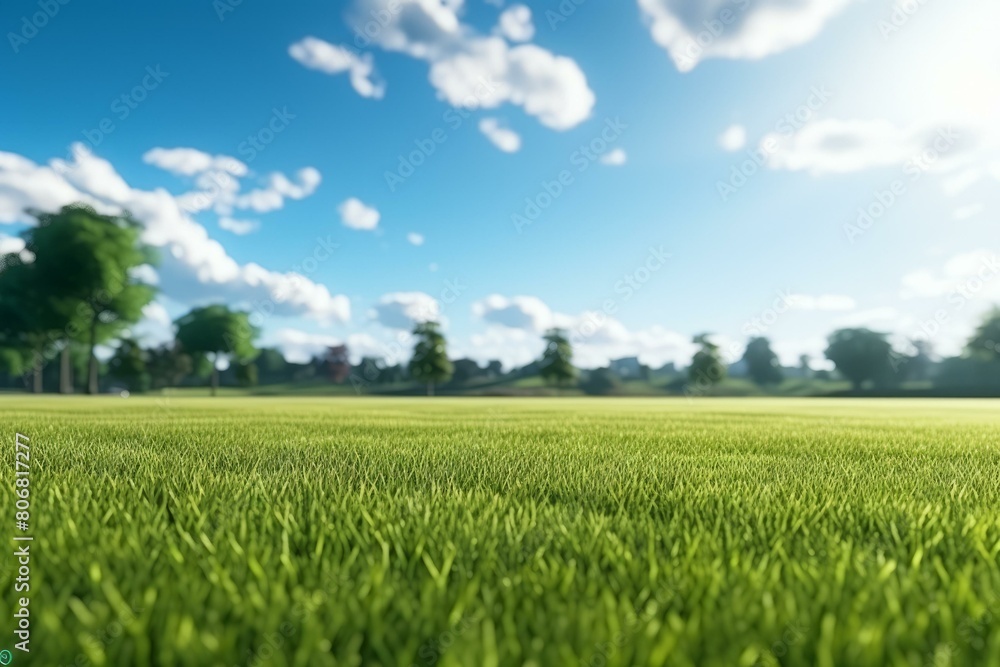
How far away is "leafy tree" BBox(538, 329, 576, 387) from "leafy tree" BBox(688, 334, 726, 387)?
59.8ft

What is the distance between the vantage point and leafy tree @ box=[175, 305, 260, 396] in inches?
2579

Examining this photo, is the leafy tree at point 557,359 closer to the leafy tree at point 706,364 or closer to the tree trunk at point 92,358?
the leafy tree at point 706,364

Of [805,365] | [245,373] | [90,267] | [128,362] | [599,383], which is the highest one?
[90,267]

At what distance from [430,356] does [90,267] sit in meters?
41.8

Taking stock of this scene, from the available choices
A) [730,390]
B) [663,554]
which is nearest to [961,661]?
[663,554]

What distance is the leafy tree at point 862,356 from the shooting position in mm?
90062

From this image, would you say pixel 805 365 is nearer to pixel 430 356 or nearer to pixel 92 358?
pixel 430 356

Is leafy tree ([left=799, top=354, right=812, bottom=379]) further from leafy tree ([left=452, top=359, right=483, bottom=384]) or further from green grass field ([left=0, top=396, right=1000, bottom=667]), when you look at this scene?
green grass field ([left=0, top=396, right=1000, bottom=667])

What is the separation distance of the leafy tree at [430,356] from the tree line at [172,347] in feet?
0.42

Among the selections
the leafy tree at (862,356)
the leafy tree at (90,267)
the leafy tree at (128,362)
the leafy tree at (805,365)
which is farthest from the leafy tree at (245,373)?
the leafy tree at (805,365)

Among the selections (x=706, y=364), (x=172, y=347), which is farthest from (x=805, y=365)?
(x=172, y=347)

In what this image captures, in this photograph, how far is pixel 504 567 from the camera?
184 cm

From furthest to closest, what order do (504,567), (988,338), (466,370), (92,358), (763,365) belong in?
(466,370)
(763,365)
(988,338)
(92,358)
(504,567)

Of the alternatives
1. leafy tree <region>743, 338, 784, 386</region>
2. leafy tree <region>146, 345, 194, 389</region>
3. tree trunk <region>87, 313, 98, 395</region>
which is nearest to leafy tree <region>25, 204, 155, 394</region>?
tree trunk <region>87, 313, 98, 395</region>
